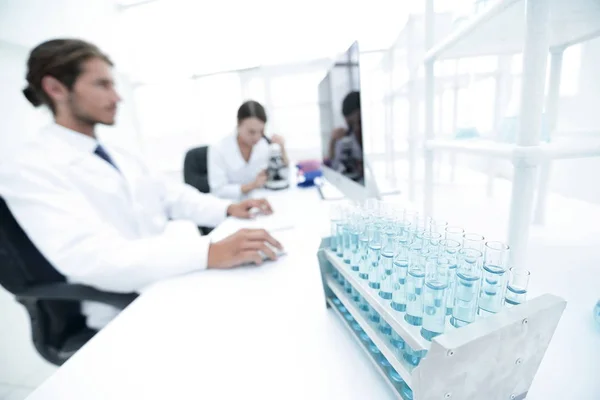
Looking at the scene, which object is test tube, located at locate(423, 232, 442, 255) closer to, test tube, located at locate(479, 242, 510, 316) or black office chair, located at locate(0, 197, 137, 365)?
test tube, located at locate(479, 242, 510, 316)

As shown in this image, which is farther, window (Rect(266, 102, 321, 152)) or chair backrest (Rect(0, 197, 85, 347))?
window (Rect(266, 102, 321, 152))

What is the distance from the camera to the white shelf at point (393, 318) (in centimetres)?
29

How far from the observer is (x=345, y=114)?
3.16 feet

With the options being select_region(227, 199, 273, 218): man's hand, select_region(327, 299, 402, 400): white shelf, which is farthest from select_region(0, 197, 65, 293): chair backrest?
select_region(327, 299, 402, 400): white shelf

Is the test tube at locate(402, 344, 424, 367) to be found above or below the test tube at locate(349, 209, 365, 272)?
below

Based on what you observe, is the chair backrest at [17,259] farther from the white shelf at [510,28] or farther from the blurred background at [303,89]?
the white shelf at [510,28]

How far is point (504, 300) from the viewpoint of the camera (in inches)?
12.8

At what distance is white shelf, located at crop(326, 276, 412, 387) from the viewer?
12.0 inches

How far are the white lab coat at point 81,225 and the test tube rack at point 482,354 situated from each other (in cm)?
58

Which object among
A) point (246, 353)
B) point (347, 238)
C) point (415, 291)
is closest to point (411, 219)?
point (347, 238)

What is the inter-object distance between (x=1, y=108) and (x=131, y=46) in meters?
2.05

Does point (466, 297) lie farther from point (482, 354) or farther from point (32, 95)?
point (32, 95)

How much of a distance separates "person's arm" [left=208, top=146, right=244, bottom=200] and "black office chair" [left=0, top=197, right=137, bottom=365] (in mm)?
1140

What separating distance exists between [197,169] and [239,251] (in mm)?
1679
